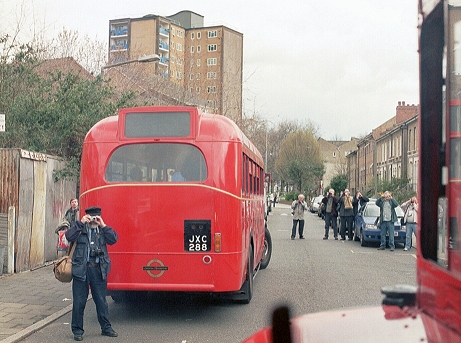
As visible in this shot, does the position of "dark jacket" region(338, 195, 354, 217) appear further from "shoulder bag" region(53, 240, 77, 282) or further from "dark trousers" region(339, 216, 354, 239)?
"shoulder bag" region(53, 240, 77, 282)

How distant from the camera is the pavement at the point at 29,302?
7897 mm

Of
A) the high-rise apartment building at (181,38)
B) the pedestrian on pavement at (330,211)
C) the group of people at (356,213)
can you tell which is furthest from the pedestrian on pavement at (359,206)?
the high-rise apartment building at (181,38)

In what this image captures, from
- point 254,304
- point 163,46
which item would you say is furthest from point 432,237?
point 163,46

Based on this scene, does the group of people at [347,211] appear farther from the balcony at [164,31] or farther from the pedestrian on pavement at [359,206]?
the balcony at [164,31]

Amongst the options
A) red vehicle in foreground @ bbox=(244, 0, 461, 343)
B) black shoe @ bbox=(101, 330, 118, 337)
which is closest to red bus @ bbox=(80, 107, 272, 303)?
black shoe @ bbox=(101, 330, 118, 337)

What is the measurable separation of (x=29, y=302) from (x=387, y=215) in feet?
41.3

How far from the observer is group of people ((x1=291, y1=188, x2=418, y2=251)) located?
19.2 m

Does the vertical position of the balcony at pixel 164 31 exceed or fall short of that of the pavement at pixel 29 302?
it exceeds it

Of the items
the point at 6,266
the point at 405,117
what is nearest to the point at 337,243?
the point at 6,266

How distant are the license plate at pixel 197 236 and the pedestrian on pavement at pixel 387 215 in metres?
12.1

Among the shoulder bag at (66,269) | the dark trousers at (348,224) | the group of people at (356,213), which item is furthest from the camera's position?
the dark trousers at (348,224)

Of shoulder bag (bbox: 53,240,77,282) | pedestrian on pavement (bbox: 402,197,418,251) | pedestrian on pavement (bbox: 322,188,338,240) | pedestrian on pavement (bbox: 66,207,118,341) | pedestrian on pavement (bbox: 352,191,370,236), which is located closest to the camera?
pedestrian on pavement (bbox: 66,207,118,341)

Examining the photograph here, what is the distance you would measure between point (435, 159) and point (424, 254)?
15.5 inches

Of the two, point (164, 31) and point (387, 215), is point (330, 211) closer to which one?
point (387, 215)
